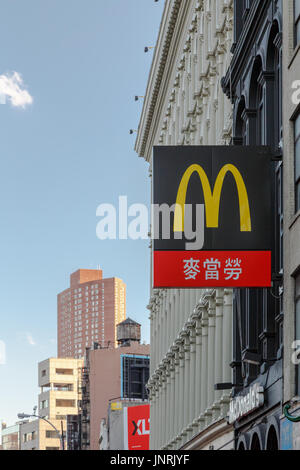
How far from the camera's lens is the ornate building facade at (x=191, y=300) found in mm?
38719

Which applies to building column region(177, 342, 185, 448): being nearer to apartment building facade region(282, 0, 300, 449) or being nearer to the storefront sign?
the storefront sign

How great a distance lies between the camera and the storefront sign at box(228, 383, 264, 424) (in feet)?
91.6

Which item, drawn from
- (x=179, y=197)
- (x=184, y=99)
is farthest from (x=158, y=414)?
(x=179, y=197)

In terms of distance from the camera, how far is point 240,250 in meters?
26.0

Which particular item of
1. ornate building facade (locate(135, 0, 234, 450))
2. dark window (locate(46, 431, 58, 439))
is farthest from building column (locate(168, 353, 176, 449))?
dark window (locate(46, 431, 58, 439))

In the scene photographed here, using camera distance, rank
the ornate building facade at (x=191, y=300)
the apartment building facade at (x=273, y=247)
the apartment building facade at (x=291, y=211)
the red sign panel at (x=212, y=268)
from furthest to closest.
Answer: the ornate building facade at (x=191, y=300) < the apartment building facade at (x=273, y=247) < the red sign panel at (x=212, y=268) < the apartment building facade at (x=291, y=211)

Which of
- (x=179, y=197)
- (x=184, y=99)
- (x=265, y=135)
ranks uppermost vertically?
(x=184, y=99)

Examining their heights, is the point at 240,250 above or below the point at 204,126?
below

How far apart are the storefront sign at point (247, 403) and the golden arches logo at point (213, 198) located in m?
4.60

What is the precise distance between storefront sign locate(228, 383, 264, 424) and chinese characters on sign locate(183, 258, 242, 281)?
381 centimetres

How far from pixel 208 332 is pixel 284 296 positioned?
16272mm

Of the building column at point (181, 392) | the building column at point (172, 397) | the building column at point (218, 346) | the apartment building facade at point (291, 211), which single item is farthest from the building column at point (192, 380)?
the apartment building facade at point (291, 211)

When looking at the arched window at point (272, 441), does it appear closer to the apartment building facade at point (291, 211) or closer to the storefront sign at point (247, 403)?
the storefront sign at point (247, 403)
